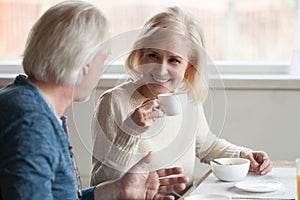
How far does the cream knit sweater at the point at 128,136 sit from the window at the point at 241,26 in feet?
3.92

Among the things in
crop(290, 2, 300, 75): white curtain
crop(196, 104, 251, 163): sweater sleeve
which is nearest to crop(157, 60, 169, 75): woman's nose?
crop(196, 104, 251, 163): sweater sleeve

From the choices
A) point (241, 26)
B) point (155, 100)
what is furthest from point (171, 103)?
point (241, 26)

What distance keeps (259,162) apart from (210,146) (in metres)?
0.31

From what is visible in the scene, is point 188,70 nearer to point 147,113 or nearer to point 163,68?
point 163,68

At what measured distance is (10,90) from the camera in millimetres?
1453

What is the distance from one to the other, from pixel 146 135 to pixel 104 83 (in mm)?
833

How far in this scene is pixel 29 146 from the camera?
1339 millimetres

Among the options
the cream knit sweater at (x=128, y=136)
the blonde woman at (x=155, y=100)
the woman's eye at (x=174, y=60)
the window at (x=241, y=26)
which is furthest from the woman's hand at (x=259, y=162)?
the window at (x=241, y=26)

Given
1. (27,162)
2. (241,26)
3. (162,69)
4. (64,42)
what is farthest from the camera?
(241,26)

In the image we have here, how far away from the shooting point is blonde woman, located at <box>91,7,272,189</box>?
189cm

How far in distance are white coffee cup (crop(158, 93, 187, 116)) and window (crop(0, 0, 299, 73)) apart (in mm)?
1416

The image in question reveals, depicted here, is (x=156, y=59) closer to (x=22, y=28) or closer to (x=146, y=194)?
(x=146, y=194)

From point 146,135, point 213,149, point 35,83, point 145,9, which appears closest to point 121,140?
point 146,135

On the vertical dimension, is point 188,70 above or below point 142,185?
above
